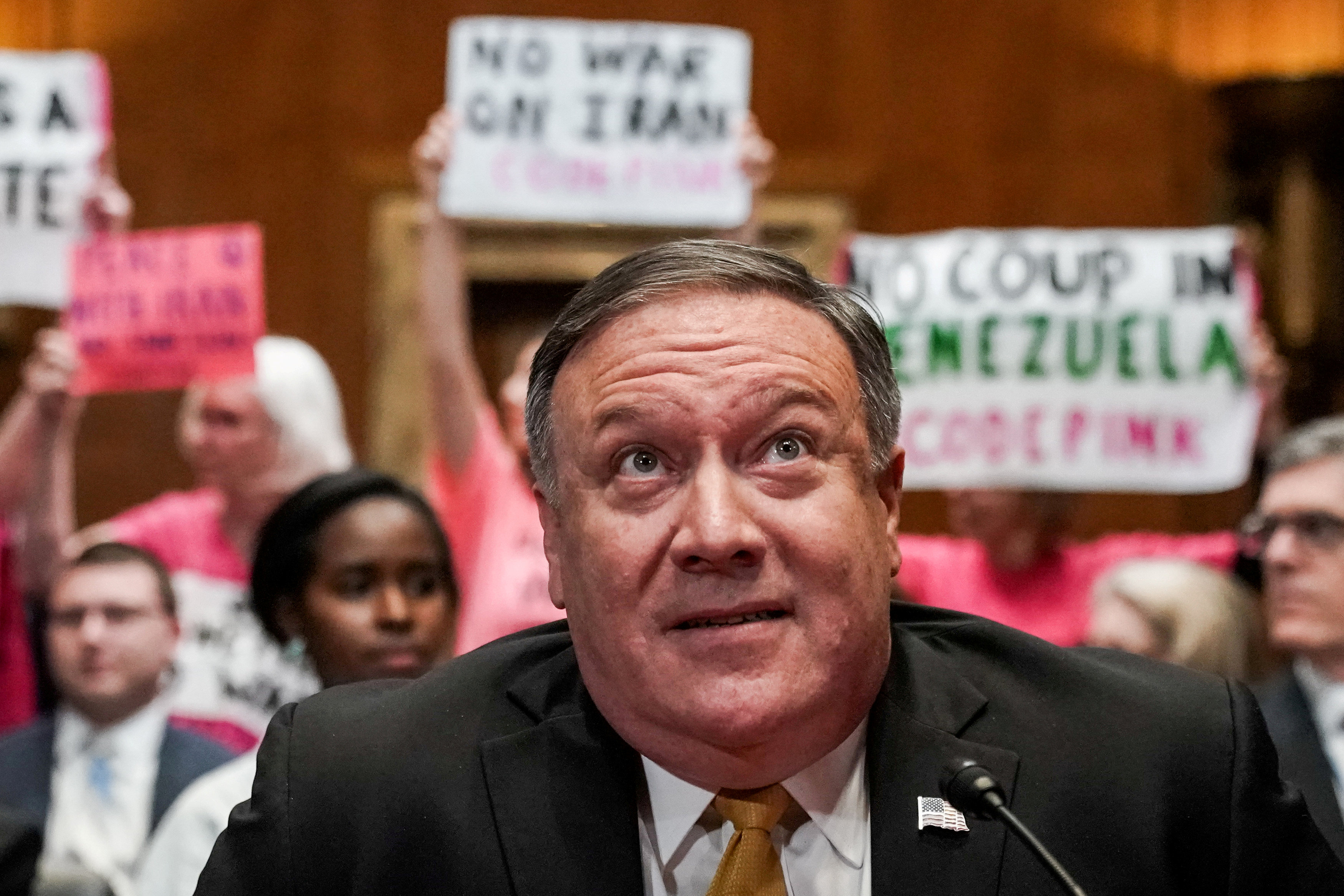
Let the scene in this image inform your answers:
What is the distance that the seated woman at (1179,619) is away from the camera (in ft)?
11.7

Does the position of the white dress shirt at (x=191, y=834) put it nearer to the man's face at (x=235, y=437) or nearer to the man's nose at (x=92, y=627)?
the man's nose at (x=92, y=627)

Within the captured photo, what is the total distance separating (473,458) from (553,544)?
2136 millimetres

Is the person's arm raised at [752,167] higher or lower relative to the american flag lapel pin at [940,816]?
higher

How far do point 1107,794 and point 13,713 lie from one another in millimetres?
2781

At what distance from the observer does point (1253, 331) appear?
162 inches

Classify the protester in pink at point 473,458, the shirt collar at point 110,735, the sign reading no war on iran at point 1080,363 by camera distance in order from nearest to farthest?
the shirt collar at point 110,735
the protester in pink at point 473,458
the sign reading no war on iran at point 1080,363

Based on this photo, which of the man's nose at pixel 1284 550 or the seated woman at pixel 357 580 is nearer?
the seated woman at pixel 357 580

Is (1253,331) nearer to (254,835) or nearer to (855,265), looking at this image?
(855,265)

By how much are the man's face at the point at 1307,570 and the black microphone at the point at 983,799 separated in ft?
5.76

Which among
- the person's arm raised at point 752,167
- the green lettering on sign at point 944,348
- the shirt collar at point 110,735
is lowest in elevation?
the shirt collar at point 110,735

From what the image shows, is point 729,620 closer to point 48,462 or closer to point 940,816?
point 940,816

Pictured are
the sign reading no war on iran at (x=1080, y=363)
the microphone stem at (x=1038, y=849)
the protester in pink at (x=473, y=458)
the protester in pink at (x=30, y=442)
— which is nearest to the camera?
the microphone stem at (x=1038, y=849)

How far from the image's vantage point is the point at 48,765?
11.0 feet

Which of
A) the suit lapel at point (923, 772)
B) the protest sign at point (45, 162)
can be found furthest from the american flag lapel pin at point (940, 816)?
the protest sign at point (45, 162)
